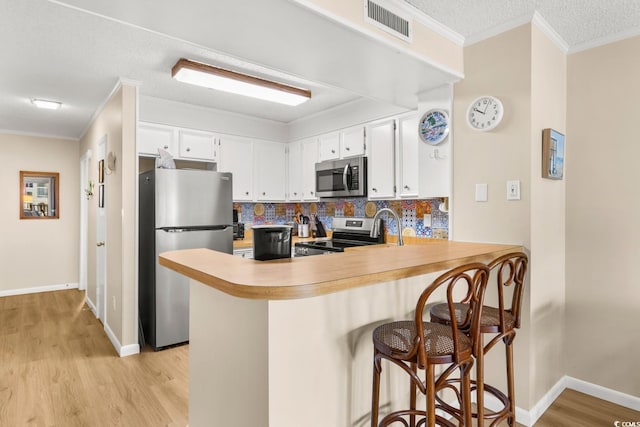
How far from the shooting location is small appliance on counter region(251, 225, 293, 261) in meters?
1.55

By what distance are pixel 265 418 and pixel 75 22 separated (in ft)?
7.91

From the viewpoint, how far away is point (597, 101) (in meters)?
2.38

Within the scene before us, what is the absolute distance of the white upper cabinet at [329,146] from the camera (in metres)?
4.05

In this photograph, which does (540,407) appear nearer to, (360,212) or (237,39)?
(360,212)

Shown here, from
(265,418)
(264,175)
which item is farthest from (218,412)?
(264,175)

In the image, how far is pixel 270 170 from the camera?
4.58 m

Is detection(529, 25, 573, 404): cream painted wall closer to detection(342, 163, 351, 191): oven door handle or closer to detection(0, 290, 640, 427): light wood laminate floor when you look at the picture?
detection(0, 290, 640, 427): light wood laminate floor

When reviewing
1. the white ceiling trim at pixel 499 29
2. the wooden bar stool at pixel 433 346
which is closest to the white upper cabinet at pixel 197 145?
the white ceiling trim at pixel 499 29

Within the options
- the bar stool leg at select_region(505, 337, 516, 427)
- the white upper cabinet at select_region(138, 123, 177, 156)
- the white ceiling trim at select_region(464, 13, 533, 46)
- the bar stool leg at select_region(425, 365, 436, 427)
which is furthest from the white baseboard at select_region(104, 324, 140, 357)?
the white ceiling trim at select_region(464, 13, 533, 46)

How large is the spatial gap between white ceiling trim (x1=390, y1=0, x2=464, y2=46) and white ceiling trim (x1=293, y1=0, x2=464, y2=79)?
19 centimetres

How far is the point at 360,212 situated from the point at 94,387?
2932 millimetres

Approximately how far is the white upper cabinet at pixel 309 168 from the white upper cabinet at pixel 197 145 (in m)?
1.06

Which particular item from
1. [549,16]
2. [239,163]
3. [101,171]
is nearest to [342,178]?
[239,163]

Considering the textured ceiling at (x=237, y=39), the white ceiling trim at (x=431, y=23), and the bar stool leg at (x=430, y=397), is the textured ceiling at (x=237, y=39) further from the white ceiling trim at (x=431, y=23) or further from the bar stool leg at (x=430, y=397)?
the bar stool leg at (x=430, y=397)
